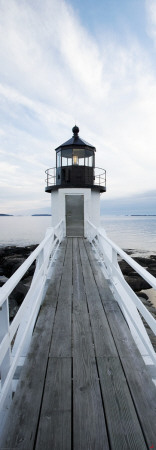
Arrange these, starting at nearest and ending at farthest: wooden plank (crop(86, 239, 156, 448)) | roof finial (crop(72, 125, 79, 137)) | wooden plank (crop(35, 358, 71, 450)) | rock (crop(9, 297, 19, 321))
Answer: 1. wooden plank (crop(35, 358, 71, 450))
2. wooden plank (crop(86, 239, 156, 448))
3. rock (crop(9, 297, 19, 321))
4. roof finial (crop(72, 125, 79, 137))

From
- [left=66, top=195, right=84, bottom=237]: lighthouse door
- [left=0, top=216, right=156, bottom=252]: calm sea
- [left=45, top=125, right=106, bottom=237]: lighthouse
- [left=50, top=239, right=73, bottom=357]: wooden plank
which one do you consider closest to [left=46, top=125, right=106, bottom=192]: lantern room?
[left=45, top=125, right=106, bottom=237]: lighthouse

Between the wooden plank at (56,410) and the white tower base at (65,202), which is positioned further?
the white tower base at (65,202)

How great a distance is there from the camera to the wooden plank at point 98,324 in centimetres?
245

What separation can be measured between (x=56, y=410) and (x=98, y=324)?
1.34m

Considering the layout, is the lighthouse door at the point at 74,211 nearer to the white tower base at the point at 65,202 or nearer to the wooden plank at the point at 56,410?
the white tower base at the point at 65,202

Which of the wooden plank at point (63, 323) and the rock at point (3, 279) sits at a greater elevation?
the wooden plank at point (63, 323)

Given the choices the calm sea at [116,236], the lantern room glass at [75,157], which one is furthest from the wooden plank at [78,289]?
the calm sea at [116,236]

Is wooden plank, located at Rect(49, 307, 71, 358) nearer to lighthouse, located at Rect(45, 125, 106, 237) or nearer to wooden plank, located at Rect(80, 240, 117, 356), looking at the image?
wooden plank, located at Rect(80, 240, 117, 356)

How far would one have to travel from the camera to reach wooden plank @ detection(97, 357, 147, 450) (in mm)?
1506

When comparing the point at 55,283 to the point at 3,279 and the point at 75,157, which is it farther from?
the point at 3,279

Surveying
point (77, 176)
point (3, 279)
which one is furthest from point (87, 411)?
point (3, 279)

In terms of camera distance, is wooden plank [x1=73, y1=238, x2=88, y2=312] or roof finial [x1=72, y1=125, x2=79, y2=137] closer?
wooden plank [x1=73, y1=238, x2=88, y2=312]

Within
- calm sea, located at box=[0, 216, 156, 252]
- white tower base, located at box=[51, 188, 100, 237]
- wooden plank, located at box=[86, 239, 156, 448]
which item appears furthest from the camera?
calm sea, located at box=[0, 216, 156, 252]

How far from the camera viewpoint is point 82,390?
1.92 m
